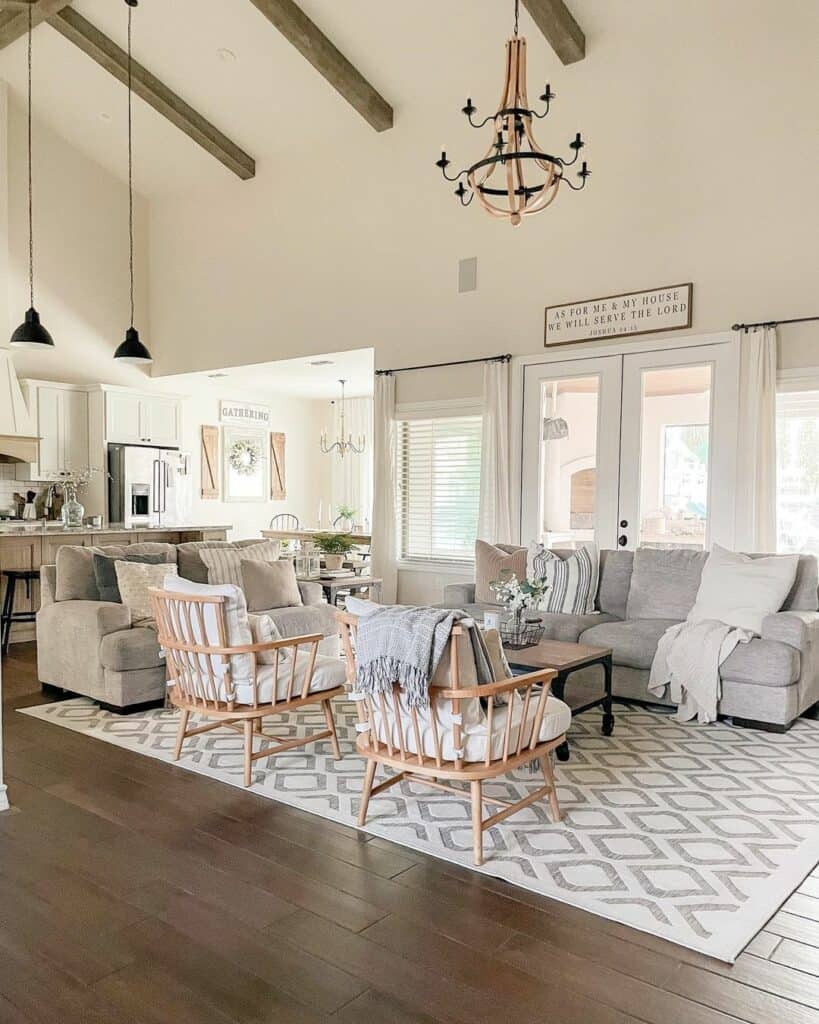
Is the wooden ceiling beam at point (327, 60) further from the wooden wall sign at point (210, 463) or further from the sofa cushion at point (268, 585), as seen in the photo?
the wooden wall sign at point (210, 463)

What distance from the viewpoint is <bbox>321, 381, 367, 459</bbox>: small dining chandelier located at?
11750 mm

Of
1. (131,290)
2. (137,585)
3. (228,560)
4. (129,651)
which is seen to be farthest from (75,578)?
(131,290)

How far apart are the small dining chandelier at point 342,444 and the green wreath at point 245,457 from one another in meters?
0.96

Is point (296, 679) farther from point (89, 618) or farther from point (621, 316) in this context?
point (621, 316)

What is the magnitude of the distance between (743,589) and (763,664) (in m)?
0.54

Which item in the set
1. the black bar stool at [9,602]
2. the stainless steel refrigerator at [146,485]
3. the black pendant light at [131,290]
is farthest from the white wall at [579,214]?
the black bar stool at [9,602]

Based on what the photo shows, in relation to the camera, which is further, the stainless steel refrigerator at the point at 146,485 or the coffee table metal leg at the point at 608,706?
the stainless steel refrigerator at the point at 146,485

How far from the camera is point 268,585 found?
5.91 meters

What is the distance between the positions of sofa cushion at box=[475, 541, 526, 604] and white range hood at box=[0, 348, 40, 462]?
509cm

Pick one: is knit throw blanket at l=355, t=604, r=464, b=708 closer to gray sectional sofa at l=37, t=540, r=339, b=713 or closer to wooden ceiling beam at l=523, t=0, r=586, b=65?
gray sectional sofa at l=37, t=540, r=339, b=713

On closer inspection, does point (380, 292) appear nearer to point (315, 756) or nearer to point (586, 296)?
point (586, 296)

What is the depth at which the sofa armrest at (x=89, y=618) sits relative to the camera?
4.96 m

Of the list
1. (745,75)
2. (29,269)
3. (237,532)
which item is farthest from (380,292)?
(237,532)

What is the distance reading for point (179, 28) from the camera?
7.12 m
